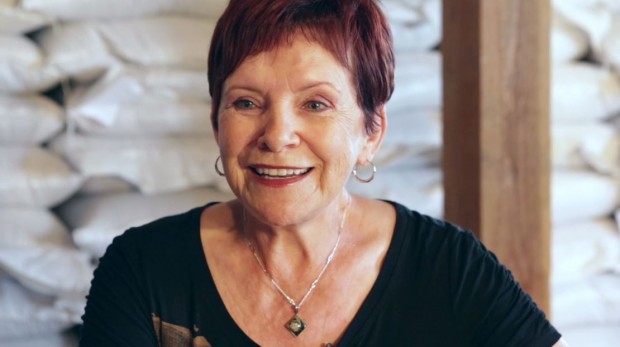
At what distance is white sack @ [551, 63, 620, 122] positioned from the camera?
2.33 meters

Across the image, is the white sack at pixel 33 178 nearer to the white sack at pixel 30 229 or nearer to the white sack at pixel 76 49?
the white sack at pixel 30 229

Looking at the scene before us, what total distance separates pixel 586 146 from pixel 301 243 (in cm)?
120

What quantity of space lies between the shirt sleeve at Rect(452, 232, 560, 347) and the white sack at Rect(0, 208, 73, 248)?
0.91 metres

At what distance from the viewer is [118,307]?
4.43 feet

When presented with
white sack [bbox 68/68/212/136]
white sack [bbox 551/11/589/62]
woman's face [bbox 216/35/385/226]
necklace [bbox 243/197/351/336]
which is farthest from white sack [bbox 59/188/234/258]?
white sack [bbox 551/11/589/62]

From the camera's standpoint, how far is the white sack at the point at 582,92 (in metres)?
2.33

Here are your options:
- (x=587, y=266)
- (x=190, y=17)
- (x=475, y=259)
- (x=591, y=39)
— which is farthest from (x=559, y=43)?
(x=475, y=259)

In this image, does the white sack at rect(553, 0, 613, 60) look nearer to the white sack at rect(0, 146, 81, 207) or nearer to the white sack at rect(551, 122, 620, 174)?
the white sack at rect(551, 122, 620, 174)

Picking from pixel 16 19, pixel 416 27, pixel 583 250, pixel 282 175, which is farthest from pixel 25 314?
pixel 583 250

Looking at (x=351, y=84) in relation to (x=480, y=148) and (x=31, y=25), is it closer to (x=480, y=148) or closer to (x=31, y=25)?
(x=480, y=148)

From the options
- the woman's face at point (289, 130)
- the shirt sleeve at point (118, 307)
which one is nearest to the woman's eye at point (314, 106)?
the woman's face at point (289, 130)

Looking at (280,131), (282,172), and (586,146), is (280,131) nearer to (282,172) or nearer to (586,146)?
(282,172)

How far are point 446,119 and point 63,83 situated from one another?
2.50 ft

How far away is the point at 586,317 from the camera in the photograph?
243 cm
